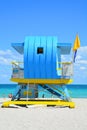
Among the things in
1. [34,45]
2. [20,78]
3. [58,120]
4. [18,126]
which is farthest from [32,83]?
[18,126]

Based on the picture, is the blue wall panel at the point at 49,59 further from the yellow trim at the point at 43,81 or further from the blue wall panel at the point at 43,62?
the yellow trim at the point at 43,81

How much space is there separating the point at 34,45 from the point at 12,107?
4406 millimetres

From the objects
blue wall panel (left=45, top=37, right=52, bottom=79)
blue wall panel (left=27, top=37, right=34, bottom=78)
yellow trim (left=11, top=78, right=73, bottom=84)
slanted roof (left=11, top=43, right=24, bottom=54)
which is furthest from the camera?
slanted roof (left=11, top=43, right=24, bottom=54)

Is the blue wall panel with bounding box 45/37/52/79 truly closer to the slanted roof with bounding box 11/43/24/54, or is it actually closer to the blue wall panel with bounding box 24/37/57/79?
the blue wall panel with bounding box 24/37/57/79

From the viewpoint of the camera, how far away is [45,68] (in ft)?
84.9

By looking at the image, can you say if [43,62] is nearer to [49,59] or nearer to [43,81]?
[49,59]

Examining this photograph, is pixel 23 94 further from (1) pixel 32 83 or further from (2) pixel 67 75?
(2) pixel 67 75

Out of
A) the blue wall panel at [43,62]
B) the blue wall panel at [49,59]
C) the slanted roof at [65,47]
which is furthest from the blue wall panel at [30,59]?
the slanted roof at [65,47]

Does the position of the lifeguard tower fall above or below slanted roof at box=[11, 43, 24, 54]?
below

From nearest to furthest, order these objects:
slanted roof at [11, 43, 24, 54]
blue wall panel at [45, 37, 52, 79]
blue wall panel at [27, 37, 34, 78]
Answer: blue wall panel at [45, 37, 52, 79] → blue wall panel at [27, 37, 34, 78] → slanted roof at [11, 43, 24, 54]

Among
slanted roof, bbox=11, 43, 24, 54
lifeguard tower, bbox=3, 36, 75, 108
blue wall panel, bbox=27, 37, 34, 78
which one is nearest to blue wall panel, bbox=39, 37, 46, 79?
lifeguard tower, bbox=3, 36, 75, 108

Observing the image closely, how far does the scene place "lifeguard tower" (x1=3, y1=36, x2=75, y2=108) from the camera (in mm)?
25844

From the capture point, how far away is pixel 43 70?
2597 cm

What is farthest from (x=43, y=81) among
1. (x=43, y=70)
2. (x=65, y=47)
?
(x=65, y=47)
